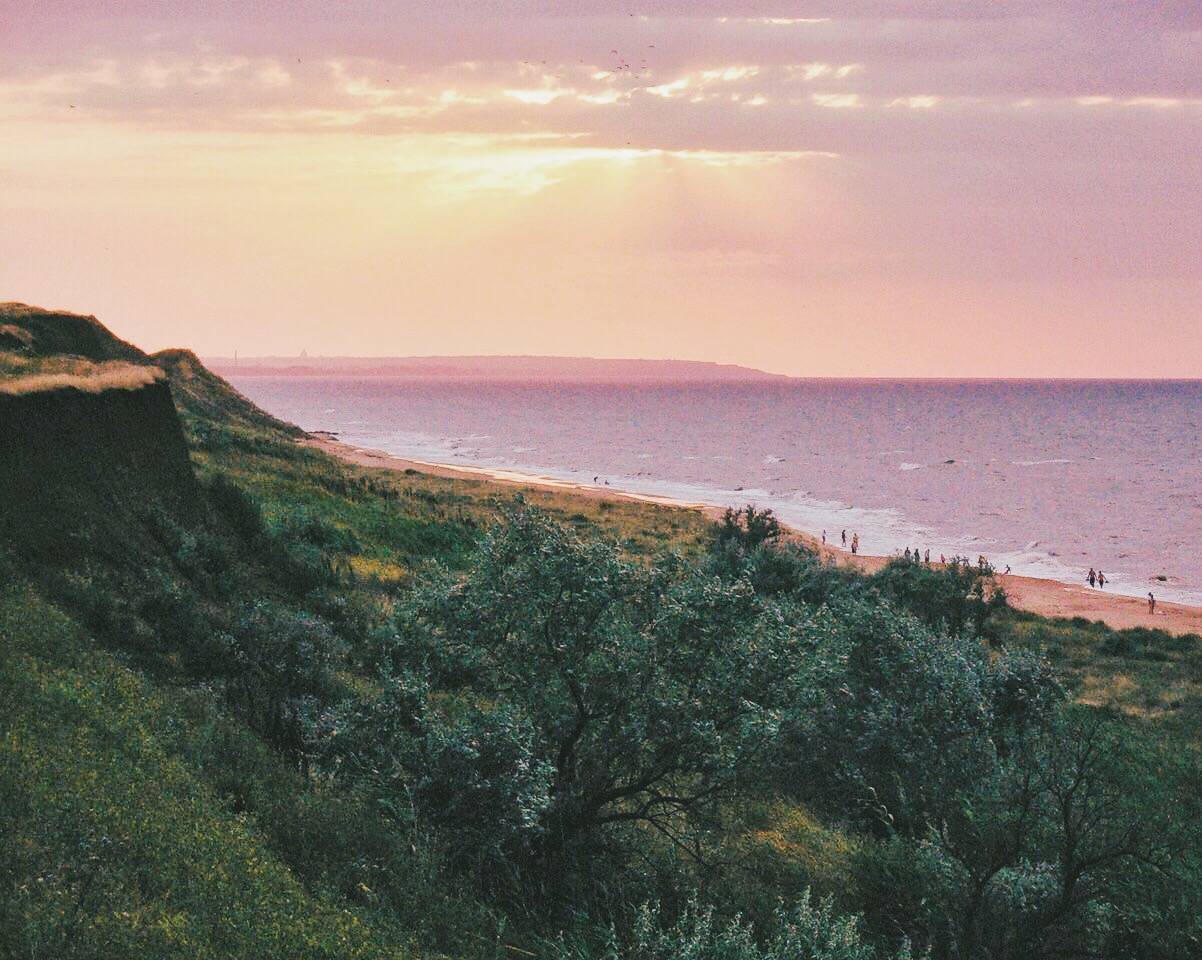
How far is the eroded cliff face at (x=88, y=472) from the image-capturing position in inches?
703

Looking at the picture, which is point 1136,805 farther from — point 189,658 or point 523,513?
point 189,658

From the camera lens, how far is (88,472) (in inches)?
824

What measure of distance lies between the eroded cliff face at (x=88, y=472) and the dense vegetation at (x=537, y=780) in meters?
0.35

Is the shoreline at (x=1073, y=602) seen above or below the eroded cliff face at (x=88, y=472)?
below

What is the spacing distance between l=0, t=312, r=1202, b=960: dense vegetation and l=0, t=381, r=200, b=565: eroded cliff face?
13.7 inches

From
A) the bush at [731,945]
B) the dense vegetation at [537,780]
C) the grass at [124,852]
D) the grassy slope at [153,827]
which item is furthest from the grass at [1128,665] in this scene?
the grass at [124,852]

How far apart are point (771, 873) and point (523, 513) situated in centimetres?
728

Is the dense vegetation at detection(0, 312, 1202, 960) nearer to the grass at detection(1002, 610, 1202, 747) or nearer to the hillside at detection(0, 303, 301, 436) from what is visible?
the hillside at detection(0, 303, 301, 436)

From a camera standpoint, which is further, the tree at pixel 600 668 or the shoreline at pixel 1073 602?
the shoreline at pixel 1073 602

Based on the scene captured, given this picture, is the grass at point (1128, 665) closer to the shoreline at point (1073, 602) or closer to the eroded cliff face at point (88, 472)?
the shoreline at point (1073, 602)

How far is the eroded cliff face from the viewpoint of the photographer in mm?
17859

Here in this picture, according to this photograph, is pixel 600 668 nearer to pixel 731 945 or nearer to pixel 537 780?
pixel 537 780

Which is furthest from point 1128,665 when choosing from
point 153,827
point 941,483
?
point 941,483

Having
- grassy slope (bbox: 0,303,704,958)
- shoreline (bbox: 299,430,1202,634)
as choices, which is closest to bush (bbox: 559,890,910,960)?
grassy slope (bbox: 0,303,704,958)
